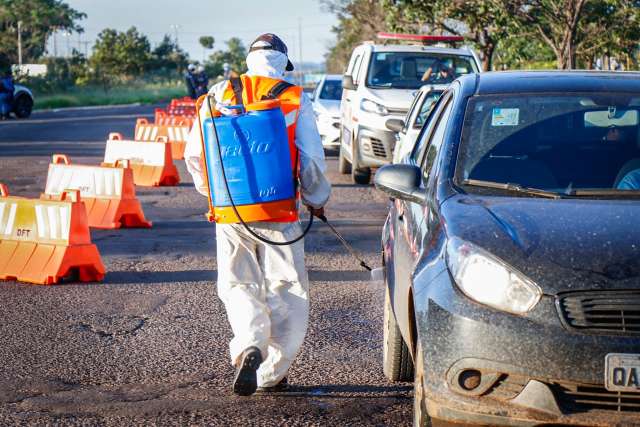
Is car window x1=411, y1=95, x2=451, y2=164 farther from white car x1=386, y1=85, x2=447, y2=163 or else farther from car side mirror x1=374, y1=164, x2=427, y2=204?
white car x1=386, y1=85, x2=447, y2=163

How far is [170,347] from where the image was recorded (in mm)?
6949

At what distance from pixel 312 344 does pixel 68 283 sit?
3028 mm

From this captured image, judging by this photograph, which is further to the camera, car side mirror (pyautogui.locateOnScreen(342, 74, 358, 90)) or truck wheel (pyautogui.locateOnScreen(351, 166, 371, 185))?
truck wheel (pyautogui.locateOnScreen(351, 166, 371, 185))

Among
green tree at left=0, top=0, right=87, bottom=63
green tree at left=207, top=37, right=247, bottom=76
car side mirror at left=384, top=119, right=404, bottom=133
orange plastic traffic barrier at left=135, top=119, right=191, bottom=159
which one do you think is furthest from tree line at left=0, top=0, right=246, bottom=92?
car side mirror at left=384, top=119, right=404, bottom=133

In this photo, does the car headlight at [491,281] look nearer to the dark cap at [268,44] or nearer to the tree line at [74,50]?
the dark cap at [268,44]

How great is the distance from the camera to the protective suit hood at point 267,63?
19.2 ft

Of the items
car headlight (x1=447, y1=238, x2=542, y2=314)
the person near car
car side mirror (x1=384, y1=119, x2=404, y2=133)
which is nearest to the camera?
car headlight (x1=447, y1=238, x2=542, y2=314)

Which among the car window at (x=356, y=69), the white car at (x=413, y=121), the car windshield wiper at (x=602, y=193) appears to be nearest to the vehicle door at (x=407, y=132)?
the white car at (x=413, y=121)

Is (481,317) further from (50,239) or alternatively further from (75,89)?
(75,89)

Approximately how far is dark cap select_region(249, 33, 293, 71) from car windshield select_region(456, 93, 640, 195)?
1119 millimetres

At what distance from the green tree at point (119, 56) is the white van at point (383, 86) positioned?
67735mm

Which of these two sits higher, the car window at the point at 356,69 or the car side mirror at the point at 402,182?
the car side mirror at the point at 402,182

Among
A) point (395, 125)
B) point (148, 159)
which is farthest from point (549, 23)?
point (395, 125)

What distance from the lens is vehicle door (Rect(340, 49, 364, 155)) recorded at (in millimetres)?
16328
